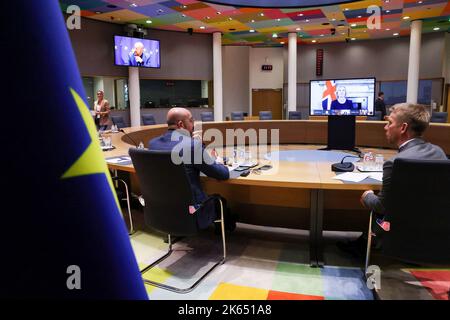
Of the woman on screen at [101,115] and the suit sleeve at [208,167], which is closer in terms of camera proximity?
the suit sleeve at [208,167]

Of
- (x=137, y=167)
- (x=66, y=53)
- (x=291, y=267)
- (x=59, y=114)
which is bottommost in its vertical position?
(x=291, y=267)

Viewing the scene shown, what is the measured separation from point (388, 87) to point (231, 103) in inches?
230

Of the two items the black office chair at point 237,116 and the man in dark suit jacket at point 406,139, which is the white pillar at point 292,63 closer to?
the black office chair at point 237,116

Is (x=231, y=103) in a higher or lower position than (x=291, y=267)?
higher

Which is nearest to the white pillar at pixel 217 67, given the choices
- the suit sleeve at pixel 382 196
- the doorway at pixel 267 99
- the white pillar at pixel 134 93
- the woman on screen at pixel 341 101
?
the white pillar at pixel 134 93

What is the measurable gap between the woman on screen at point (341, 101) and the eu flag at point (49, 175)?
4527 mm

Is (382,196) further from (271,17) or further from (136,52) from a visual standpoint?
(136,52)

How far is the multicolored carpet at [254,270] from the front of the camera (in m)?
2.20

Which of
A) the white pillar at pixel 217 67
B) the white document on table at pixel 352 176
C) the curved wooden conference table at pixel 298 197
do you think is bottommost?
the curved wooden conference table at pixel 298 197

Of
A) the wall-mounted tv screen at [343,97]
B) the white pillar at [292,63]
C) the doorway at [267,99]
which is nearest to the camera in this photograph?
the wall-mounted tv screen at [343,97]

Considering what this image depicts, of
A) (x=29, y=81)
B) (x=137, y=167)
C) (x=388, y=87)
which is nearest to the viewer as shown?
(x=29, y=81)
